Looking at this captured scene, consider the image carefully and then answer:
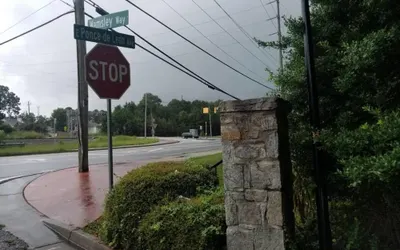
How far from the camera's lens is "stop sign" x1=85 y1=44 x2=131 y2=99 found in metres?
5.49

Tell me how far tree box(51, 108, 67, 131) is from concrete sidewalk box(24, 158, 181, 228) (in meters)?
125

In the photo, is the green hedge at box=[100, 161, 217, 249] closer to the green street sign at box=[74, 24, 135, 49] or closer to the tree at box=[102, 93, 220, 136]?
the green street sign at box=[74, 24, 135, 49]

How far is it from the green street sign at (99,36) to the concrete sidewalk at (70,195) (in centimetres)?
220

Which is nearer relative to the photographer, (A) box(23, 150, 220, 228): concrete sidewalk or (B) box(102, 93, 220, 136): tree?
(A) box(23, 150, 220, 228): concrete sidewalk

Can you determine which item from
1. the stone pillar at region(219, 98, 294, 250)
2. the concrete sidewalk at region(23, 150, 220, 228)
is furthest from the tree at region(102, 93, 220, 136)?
the stone pillar at region(219, 98, 294, 250)

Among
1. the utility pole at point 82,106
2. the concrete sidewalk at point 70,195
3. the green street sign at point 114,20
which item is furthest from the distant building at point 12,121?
the green street sign at point 114,20

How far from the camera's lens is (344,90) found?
3400 millimetres

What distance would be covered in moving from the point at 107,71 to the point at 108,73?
1.4 inches

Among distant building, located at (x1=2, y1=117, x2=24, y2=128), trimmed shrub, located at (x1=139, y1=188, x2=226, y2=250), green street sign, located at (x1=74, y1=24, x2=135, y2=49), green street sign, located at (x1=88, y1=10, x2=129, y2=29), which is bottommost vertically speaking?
trimmed shrub, located at (x1=139, y1=188, x2=226, y2=250)

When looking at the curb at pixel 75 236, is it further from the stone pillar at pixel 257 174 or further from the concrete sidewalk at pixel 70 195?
the stone pillar at pixel 257 174

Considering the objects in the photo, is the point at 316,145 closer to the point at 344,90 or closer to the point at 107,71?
the point at 344,90

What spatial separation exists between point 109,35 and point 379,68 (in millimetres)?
A: 4183

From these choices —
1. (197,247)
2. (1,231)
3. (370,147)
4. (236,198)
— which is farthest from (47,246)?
(370,147)

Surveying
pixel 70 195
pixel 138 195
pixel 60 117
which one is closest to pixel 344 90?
pixel 138 195
